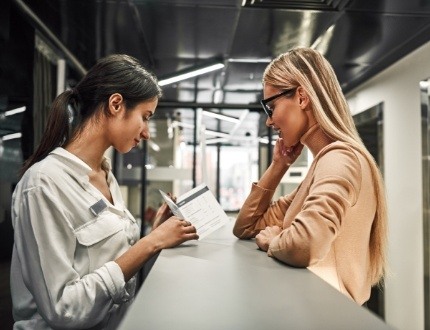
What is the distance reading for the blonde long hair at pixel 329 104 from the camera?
104 cm

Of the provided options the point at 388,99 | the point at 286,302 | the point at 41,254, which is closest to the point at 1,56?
the point at 41,254

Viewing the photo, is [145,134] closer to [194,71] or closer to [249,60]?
[249,60]

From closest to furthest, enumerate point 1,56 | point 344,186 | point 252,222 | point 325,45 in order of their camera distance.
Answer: point 344,186 → point 252,222 → point 1,56 → point 325,45

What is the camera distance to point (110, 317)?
1.27 metres

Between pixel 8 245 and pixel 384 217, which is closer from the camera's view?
pixel 384 217

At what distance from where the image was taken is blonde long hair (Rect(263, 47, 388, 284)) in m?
1.04

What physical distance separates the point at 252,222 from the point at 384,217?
498 mm

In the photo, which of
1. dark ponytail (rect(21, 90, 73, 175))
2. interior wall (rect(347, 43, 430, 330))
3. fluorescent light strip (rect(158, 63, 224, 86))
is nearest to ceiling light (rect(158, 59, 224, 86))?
fluorescent light strip (rect(158, 63, 224, 86))

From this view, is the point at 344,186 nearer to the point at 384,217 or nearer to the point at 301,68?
the point at 384,217

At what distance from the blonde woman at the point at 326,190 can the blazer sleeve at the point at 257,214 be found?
255 millimetres

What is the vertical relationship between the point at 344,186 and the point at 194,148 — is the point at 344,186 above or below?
below

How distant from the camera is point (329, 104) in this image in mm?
1098

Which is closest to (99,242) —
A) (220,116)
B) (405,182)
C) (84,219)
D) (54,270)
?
(84,219)

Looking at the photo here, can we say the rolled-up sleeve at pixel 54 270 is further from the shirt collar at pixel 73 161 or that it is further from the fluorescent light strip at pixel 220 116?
the fluorescent light strip at pixel 220 116
